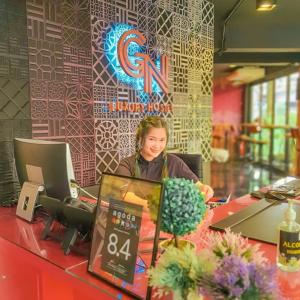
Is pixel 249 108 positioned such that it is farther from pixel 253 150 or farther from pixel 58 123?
pixel 58 123

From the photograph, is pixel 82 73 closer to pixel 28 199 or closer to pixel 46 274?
pixel 28 199

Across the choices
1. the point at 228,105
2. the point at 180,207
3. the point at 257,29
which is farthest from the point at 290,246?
the point at 228,105

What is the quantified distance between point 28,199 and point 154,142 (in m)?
0.82

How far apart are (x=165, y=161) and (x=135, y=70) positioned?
1.00m

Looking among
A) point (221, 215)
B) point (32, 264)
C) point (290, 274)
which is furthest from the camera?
point (221, 215)

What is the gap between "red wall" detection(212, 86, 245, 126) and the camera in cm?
1231

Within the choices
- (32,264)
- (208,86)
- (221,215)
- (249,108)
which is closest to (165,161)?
(221,215)

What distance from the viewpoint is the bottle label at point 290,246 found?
1.04 metres

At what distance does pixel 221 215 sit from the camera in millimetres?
1768

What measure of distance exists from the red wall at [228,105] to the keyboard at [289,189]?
10.0 m

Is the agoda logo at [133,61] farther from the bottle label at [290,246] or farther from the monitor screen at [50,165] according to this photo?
the bottle label at [290,246]

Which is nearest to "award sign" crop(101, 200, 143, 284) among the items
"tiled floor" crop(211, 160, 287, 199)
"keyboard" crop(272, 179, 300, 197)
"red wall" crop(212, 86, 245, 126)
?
"keyboard" crop(272, 179, 300, 197)

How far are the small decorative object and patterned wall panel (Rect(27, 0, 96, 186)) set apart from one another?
61.9 inches

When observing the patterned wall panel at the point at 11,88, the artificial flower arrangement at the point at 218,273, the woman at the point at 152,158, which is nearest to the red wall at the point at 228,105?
the woman at the point at 152,158
